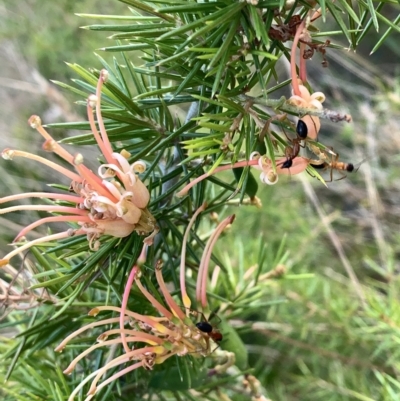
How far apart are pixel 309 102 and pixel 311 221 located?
2.61 feet

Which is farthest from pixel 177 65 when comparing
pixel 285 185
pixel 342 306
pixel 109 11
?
pixel 109 11

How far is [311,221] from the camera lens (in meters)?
1.02

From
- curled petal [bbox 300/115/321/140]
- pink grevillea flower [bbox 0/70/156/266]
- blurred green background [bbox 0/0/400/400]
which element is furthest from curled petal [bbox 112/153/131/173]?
blurred green background [bbox 0/0/400/400]

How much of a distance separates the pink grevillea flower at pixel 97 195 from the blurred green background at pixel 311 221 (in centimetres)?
41

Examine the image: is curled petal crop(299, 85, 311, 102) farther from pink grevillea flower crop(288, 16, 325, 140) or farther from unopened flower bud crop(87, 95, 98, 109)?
unopened flower bud crop(87, 95, 98, 109)

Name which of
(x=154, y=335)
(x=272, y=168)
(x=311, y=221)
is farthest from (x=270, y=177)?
(x=311, y=221)

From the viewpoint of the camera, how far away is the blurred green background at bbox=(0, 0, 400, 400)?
0.75 metres

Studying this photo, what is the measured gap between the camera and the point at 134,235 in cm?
30

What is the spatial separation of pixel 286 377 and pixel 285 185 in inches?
17.1

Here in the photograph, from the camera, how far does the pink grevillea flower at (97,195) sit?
25 centimetres

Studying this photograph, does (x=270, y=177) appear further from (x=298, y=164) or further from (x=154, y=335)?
(x=154, y=335)

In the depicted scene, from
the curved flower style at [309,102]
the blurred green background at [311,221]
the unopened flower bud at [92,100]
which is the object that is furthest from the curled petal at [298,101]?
the blurred green background at [311,221]

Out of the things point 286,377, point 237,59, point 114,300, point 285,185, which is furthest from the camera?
point 285,185

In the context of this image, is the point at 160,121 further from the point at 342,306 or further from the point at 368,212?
the point at 368,212
